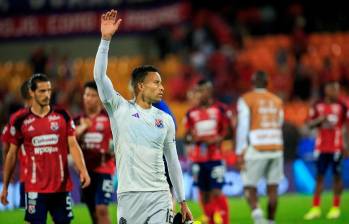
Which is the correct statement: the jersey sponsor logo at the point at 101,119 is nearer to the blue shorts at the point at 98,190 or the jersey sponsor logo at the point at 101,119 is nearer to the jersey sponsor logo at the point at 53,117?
the blue shorts at the point at 98,190

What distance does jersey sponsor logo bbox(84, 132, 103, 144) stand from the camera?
13.2m

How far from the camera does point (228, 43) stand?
2872 cm

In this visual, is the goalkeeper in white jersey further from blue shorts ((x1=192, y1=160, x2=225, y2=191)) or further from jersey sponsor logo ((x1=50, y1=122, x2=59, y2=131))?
blue shorts ((x1=192, y1=160, x2=225, y2=191))

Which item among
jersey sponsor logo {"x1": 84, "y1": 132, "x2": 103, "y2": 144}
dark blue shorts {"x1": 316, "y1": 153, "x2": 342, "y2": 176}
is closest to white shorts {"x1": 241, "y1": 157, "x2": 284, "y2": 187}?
jersey sponsor logo {"x1": 84, "y1": 132, "x2": 103, "y2": 144}

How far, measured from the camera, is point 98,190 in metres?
13.1

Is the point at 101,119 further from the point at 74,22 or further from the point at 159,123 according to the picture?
the point at 74,22

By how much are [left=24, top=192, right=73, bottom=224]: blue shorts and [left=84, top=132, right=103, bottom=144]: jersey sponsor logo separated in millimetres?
1955

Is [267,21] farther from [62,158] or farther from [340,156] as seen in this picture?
[62,158]

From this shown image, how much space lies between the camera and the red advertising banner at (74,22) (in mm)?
21016

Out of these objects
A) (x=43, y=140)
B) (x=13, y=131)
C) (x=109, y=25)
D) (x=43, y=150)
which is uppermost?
(x=109, y=25)

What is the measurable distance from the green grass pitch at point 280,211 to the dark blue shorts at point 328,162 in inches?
29.1

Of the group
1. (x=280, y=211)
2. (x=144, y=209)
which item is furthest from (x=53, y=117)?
(x=280, y=211)

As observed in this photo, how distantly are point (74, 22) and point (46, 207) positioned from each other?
1030 centimetres

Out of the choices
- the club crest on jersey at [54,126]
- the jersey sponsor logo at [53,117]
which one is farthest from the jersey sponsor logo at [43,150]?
the jersey sponsor logo at [53,117]
